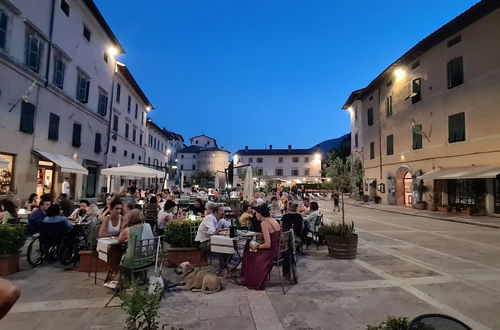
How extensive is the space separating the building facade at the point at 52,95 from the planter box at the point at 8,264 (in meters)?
6.51

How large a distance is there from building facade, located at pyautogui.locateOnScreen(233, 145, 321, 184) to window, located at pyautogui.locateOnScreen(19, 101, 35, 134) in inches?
2215

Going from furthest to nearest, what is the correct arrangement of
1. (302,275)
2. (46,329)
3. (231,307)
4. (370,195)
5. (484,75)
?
(370,195) < (484,75) < (302,275) < (231,307) < (46,329)

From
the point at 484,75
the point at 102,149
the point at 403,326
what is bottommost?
the point at 403,326

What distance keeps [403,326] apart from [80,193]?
765 inches

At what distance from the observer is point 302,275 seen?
5.90 meters

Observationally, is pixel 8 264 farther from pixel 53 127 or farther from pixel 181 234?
pixel 53 127

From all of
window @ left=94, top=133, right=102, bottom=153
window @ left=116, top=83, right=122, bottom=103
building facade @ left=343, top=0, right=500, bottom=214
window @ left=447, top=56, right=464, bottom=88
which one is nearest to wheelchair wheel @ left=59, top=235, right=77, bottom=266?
window @ left=94, top=133, right=102, bottom=153

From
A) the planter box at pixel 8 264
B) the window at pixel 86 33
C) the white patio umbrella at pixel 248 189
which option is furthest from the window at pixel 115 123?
the planter box at pixel 8 264

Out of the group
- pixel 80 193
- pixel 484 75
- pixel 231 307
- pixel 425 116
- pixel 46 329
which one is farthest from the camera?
pixel 425 116

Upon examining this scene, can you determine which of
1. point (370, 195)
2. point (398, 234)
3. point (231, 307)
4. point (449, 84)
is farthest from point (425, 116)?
point (231, 307)

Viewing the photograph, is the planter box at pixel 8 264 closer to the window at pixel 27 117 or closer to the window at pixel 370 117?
the window at pixel 27 117

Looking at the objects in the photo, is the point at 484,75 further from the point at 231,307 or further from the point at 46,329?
the point at 46,329

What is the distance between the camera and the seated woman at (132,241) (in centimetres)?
456

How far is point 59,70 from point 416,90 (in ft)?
77.8
